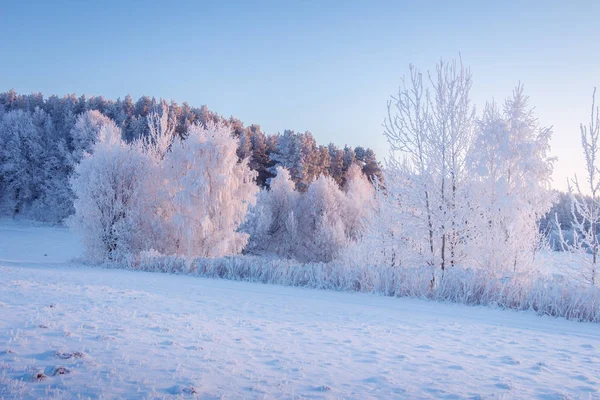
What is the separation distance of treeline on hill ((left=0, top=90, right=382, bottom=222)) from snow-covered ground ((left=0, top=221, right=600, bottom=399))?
3157 centimetres

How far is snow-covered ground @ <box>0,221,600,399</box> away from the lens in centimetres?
361

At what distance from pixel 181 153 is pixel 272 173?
88.2 feet

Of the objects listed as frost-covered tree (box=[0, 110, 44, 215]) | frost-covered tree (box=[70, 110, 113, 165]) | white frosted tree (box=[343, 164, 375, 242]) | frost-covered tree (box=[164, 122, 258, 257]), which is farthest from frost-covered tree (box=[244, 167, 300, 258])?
frost-covered tree (box=[0, 110, 44, 215])

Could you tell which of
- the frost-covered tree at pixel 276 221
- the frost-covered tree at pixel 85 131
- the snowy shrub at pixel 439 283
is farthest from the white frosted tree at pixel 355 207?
the frost-covered tree at pixel 85 131

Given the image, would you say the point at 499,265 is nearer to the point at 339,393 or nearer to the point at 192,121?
the point at 339,393

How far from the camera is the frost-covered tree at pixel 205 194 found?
62.2 feet

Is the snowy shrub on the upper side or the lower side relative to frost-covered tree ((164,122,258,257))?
lower

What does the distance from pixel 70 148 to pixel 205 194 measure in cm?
3224

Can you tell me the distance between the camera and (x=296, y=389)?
3656mm

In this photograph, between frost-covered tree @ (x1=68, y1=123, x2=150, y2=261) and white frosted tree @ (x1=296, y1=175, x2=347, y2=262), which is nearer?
frost-covered tree @ (x1=68, y1=123, x2=150, y2=261)

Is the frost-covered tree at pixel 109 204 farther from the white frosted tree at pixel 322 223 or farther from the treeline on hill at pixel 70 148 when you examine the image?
the treeline on hill at pixel 70 148

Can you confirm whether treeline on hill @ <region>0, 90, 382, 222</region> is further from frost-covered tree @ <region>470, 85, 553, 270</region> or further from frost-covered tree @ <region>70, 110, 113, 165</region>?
frost-covered tree @ <region>470, 85, 553, 270</region>

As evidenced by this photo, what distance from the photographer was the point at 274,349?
4.96 m

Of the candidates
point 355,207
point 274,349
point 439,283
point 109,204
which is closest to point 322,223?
point 355,207
